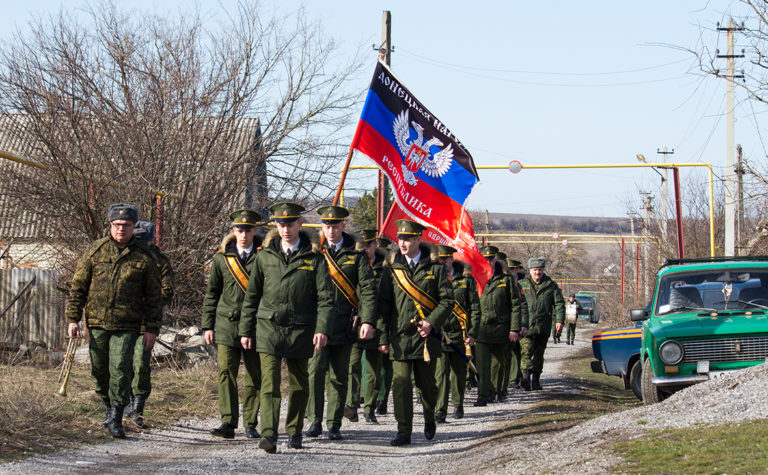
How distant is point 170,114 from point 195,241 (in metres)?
2.17

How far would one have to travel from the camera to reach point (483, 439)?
977 centimetres

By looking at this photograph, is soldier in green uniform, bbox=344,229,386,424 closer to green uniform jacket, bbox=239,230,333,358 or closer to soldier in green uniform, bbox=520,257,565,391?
green uniform jacket, bbox=239,230,333,358

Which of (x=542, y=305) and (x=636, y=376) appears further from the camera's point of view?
(x=542, y=305)

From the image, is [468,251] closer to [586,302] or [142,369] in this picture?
[142,369]

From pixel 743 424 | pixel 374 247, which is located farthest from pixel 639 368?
pixel 743 424

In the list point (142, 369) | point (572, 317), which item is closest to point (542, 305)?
point (142, 369)

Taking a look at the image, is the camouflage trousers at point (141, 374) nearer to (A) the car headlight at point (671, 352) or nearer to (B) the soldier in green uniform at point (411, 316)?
(B) the soldier in green uniform at point (411, 316)

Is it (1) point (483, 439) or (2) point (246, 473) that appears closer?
(2) point (246, 473)

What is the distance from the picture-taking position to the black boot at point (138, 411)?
9523mm

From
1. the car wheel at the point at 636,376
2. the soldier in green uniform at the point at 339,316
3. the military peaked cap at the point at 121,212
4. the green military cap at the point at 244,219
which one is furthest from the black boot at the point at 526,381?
the military peaked cap at the point at 121,212

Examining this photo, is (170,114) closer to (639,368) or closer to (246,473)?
(639,368)

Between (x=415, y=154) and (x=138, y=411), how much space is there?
21.1 feet

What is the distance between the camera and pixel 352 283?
9.80 metres

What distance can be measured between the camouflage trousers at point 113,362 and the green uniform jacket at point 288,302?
1163 mm
